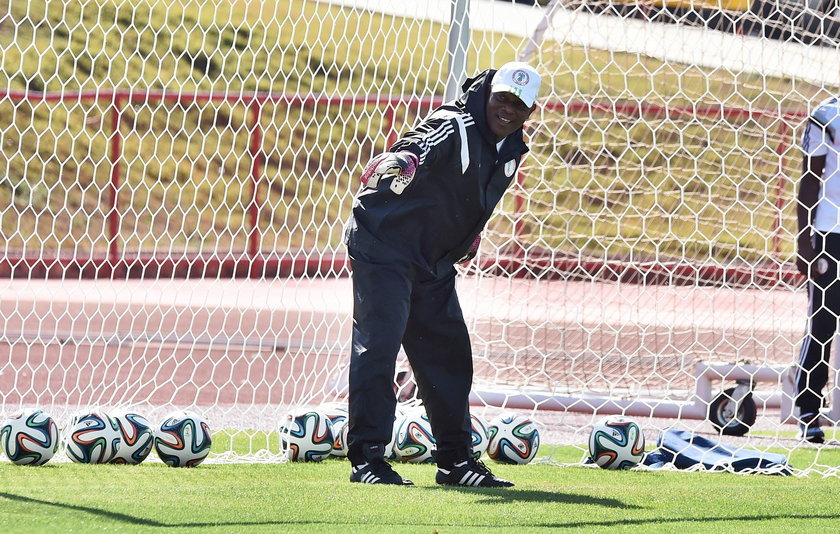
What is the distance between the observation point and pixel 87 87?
60.0 ft

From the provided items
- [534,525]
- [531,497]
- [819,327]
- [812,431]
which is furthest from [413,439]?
[819,327]

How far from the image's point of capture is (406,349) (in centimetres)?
556

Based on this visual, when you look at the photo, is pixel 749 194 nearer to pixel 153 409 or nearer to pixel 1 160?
pixel 153 409

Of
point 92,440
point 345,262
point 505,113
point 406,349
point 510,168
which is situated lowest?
point 92,440

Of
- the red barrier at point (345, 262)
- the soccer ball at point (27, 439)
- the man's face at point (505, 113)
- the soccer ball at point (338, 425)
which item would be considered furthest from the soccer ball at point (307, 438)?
the red barrier at point (345, 262)

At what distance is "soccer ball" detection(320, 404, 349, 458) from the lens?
621 centimetres

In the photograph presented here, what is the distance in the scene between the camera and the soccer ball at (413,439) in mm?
6207

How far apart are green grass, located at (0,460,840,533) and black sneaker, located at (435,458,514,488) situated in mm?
104

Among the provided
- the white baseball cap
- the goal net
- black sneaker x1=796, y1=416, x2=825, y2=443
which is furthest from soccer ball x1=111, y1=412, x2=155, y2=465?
black sneaker x1=796, y1=416, x2=825, y2=443

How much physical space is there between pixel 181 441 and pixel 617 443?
200 cm

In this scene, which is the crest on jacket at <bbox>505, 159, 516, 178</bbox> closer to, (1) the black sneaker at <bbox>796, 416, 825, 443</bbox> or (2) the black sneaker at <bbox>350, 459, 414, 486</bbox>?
(2) the black sneaker at <bbox>350, 459, 414, 486</bbox>

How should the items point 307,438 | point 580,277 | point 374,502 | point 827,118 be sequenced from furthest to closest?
point 580,277
point 827,118
point 307,438
point 374,502

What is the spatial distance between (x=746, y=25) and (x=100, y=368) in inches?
196

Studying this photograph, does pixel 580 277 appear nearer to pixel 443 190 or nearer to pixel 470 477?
pixel 470 477
